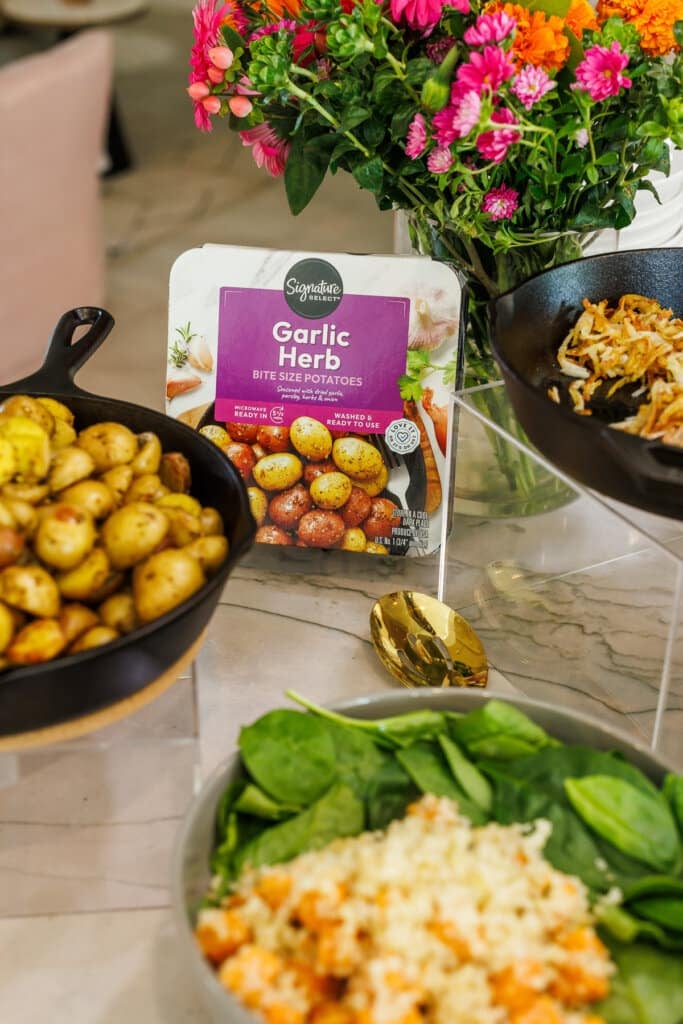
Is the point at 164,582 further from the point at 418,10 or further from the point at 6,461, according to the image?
the point at 418,10

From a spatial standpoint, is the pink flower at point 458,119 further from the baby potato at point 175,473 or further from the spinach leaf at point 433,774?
the spinach leaf at point 433,774

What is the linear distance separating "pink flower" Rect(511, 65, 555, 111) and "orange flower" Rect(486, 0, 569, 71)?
0.02 metres

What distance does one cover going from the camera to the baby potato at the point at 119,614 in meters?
0.70

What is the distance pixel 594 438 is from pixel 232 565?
25cm

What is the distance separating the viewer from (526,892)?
0.56 meters

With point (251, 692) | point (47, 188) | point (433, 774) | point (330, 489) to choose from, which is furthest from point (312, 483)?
point (47, 188)

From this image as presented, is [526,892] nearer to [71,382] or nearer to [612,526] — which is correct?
[612,526]

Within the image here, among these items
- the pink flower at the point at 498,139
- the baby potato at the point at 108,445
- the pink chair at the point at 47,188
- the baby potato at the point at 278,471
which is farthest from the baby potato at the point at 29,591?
the pink chair at the point at 47,188

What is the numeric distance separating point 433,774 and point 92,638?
218 millimetres

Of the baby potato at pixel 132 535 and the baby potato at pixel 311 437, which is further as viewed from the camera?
the baby potato at pixel 311 437

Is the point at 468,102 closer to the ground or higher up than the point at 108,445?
higher up

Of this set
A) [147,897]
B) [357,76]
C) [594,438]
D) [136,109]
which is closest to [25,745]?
[147,897]

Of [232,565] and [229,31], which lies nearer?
[232,565]

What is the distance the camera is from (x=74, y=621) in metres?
0.68
